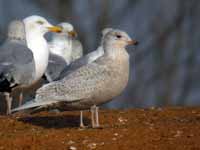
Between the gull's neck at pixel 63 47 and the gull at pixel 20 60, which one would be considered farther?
the gull's neck at pixel 63 47

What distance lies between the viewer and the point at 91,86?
1186 cm

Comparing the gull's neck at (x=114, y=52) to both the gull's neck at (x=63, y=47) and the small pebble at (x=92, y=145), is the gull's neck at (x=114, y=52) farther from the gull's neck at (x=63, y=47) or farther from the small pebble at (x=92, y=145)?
the gull's neck at (x=63, y=47)

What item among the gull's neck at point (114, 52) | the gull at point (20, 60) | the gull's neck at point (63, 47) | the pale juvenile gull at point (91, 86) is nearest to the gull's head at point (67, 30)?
the gull's neck at point (63, 47)

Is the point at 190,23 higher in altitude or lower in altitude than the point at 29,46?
higher

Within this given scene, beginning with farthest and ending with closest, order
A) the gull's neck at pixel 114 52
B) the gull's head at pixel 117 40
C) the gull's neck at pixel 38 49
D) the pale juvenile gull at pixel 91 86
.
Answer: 1. the gull's neck at pixel 38 49
2. the gull's head at pixel 117 40
3. the gull's neck at pixel 114 52
4. the pale juvenile gull at pixel 91 86

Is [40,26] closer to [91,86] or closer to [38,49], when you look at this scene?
[38,49]

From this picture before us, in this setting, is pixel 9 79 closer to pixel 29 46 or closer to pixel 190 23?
pixel 29 46

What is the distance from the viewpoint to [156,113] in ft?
43.1

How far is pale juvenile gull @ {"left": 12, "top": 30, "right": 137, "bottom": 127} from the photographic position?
11828 mm

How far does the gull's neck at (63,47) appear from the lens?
17547 mm

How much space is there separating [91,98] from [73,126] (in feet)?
2.45

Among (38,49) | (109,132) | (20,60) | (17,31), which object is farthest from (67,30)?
(109,132)

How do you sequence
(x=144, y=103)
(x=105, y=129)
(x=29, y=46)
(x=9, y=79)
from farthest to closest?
(x=144, y=103) → (x=29, y=46) → (x=9, y=79) → (x=105, y=129)

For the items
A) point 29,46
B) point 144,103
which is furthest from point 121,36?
point 144,103
